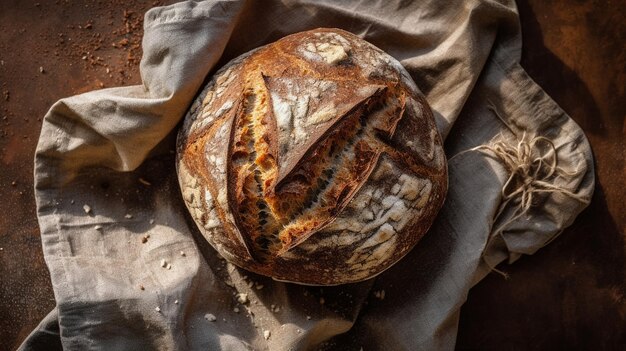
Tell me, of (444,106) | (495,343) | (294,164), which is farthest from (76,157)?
(495,343)

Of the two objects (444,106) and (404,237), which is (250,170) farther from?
(444,106)

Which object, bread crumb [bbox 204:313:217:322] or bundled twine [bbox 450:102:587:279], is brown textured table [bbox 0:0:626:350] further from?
bread crumb [bbox 204:313:217:322]

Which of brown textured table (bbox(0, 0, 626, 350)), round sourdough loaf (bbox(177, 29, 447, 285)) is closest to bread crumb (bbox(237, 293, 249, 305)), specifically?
round sourdough loaf (bbox(177, 29, 447, 285))

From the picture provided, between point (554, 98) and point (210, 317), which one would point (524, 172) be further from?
point (210, 317)

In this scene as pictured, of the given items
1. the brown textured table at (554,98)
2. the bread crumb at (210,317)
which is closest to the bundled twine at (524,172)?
the brown textured table at (554,98)

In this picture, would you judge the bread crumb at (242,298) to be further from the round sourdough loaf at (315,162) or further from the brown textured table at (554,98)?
the brown textured table at (554,98)

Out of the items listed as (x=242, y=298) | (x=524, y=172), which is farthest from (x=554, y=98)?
(x=242, y=298)

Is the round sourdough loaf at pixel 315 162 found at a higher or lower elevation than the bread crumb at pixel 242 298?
higher

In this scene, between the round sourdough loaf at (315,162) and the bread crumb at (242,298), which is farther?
the bread crumb at (242,298)
